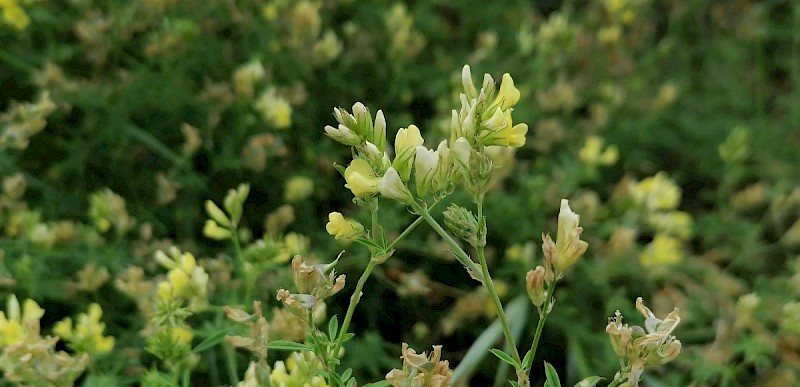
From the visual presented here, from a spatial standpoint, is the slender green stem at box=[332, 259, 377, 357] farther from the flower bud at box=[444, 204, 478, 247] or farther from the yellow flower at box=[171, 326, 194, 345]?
the yellow flower at box=[171, 326, 194, 345]

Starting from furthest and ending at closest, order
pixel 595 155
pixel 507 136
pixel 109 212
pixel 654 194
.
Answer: pixel 595 155, pixel 654 194, pixel 109 212, pixel 507 136

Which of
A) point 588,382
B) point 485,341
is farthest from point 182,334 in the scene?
point 485,341

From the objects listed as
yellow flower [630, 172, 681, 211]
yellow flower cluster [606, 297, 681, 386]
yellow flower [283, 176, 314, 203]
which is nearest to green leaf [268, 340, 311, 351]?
yellow flower cluster [606, 297, 681, 386]

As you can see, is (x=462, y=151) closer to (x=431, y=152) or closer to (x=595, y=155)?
(x=431, y=152)

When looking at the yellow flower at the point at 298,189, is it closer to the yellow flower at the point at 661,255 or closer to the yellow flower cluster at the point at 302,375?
the yellow flower at the point at 661,255

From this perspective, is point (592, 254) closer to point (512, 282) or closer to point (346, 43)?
point (512, 282)

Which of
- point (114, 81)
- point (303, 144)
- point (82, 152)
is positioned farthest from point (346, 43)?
point (82, 152)

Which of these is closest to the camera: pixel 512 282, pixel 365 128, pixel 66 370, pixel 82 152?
pixel 365 128
